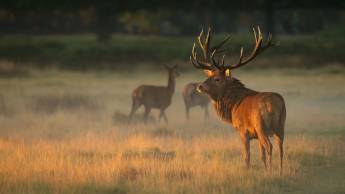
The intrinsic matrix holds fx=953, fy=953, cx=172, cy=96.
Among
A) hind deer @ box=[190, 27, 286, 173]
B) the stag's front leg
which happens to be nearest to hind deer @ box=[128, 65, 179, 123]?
hind deer @ box=[190, 27, 286, 173]

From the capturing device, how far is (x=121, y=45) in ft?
142

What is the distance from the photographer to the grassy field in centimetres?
1259

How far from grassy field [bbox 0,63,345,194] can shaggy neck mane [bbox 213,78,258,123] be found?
0.75 metres

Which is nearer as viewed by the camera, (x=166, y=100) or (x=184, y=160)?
(x=184, y=160)

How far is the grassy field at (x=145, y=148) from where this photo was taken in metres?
12.6

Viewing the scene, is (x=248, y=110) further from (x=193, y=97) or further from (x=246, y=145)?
(x=193, y=97)

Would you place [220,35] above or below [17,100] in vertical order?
above

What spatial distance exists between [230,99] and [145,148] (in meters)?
2.82

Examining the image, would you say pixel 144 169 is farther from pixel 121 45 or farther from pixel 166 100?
pixel 121 45

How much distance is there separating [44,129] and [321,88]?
1228cm

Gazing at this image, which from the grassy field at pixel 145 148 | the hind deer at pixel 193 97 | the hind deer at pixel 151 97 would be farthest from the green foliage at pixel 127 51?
the hind deer at pixel 151 97

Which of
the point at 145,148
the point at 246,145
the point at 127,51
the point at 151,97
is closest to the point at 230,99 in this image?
the point at 246,145

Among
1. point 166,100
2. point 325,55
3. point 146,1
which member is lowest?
point 166,100

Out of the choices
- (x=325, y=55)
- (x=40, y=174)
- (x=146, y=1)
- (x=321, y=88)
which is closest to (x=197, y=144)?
(x=40, y=174)
